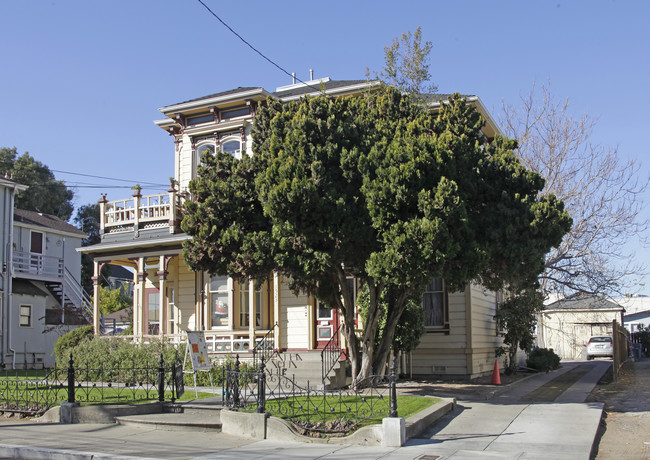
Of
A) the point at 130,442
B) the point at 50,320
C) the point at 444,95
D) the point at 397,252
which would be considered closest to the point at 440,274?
the point at 397,252

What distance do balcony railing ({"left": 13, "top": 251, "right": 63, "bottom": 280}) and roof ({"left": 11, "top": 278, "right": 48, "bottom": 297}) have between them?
58 centimetres

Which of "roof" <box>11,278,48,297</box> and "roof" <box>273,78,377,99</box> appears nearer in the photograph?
"roof" <box>273,78,377,99</box>

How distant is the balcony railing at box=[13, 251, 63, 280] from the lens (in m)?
33.6

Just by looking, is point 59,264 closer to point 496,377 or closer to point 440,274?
point 496,377

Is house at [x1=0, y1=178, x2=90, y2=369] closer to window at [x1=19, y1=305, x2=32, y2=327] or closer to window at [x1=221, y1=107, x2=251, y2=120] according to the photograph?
window at [x1=19, y1=305, x2=32, y2=327]

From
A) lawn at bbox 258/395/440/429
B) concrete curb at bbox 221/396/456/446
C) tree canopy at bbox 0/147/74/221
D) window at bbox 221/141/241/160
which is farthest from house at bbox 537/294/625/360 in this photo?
tree canopy at bbox 0/147/74/221

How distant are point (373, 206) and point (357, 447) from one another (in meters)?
4.73

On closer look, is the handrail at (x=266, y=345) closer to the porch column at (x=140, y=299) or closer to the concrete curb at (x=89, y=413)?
the porch column at (x=140, y=299)

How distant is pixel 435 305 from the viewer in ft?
68.5

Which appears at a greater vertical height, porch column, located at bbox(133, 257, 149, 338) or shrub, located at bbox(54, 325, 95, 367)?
porch column, located at bbox(133, 257, 149, 338)

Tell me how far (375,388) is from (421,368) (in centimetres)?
670

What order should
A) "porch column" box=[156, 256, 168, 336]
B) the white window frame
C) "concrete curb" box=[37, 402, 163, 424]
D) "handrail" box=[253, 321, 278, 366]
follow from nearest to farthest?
"concrete curb" box=[37, 402, 163, 424] < "handrail" box=[253, 321, 278, 366] < "porch column" box=[156, 256, 168, 336] < the white window frame

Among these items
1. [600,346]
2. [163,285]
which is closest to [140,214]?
[163,285]

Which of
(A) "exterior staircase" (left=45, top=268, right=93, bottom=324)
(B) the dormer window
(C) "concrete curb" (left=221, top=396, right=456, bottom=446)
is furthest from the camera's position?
(A) "exterior staircase" (left=45, top=268, right=93, bottom=324)
